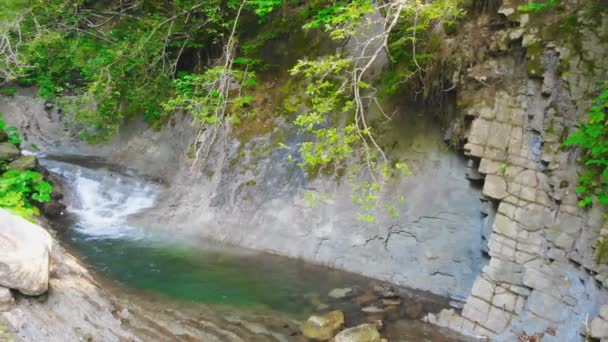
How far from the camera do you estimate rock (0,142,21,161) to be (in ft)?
31.8

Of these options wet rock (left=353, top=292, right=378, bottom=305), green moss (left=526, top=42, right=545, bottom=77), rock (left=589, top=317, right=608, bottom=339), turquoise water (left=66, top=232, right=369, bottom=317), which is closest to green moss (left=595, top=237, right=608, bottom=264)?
rock (left=589, top=317, right=608, bottom=339)

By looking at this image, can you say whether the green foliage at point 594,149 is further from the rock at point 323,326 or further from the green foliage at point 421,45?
the rock at point 323,326

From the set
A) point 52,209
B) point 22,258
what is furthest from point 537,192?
point 52,209

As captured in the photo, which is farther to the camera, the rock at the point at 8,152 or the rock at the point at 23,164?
the rock at the point at 8,152

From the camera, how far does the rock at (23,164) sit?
31.4 feet

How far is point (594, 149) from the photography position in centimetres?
555

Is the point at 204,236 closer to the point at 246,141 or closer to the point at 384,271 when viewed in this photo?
the point at 246,141

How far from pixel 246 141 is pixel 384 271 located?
192 inches

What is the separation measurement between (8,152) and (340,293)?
8.15m

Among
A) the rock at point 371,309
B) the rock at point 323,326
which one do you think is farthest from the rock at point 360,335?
the rock at point 371,309

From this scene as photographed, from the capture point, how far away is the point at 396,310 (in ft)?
22.5

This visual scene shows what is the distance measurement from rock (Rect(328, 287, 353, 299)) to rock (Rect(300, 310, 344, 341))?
78 cm

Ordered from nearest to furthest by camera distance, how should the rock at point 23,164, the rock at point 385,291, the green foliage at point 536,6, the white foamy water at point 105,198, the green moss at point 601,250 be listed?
the green moss at point 601,250 < the green foliage at point 536,6 < the rock at point 385,291 < the rock at point 23,164 < the white foamy water at point 105,198

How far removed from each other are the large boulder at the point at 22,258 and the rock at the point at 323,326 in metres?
3.42
